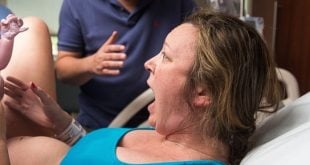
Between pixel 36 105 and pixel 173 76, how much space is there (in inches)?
16.6

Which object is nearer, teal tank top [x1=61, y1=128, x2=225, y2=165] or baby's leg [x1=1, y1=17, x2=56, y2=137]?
teal tank top [x1=61, y1=128, x2=225, y2=165]

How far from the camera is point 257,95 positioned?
37.0 inches

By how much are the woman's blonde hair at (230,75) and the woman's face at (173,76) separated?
16mm

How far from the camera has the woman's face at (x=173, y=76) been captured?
93 cm

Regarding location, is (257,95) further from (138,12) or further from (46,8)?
(46,8)

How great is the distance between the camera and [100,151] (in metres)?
0.96

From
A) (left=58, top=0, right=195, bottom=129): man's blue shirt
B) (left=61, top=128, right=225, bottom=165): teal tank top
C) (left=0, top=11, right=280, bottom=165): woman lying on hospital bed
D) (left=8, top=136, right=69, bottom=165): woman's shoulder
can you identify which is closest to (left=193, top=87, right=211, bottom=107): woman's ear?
(left=0, top=11, right=280, bottom=165): woman lying on hospital bed

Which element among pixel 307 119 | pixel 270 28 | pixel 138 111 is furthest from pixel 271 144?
pixel 270 28

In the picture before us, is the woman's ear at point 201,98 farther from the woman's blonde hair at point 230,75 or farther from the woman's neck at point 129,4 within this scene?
the woman's neck at point 129,4

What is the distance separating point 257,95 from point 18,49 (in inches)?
23.7

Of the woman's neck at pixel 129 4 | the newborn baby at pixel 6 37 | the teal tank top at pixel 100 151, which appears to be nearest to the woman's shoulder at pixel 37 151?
the teal tank top at pixel 100 151

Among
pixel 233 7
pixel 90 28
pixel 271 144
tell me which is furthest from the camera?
pixel 233 7

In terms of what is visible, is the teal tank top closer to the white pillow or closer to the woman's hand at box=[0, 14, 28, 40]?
the white pillow

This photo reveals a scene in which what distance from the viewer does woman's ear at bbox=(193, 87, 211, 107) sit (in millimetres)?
921
